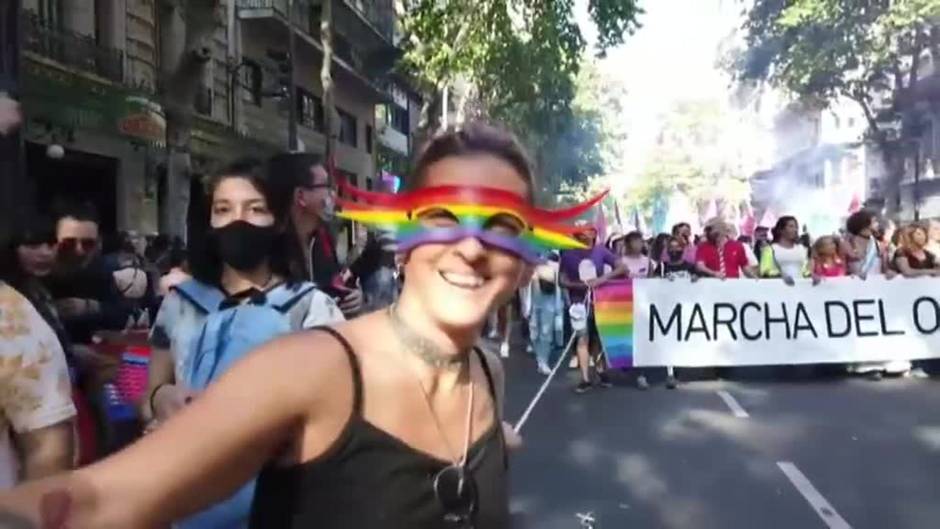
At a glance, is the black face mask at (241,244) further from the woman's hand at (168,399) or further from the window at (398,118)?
the window at (398,118)

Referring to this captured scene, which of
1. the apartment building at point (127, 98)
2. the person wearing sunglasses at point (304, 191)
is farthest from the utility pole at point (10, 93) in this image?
the apartment building at point (127, 98)

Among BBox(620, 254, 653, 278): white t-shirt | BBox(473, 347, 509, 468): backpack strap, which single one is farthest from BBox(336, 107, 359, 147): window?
BBox(473, 347, 509, 468): backpack strap

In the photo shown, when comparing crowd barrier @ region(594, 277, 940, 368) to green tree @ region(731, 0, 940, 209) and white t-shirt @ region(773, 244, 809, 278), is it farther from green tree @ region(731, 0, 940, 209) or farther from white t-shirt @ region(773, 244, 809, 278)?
green tree @ region(731, 0, 940, 209)

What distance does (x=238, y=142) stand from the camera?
25906 millimetres

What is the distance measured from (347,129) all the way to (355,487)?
3879 cm

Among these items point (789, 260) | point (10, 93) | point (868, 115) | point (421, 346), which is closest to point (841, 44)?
point (868, 115)

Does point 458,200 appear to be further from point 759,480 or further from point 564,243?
point 759,480

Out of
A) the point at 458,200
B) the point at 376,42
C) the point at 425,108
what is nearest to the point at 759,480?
the point at 458,200

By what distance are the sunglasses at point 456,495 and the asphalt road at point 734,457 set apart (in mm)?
2848

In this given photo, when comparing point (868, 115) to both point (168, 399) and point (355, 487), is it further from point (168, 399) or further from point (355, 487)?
point (355, 487)

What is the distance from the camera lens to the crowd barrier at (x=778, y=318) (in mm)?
12914

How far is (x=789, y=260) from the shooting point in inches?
511

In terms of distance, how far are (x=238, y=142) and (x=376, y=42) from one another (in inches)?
694

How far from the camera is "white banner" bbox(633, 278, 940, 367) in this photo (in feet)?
42.4
